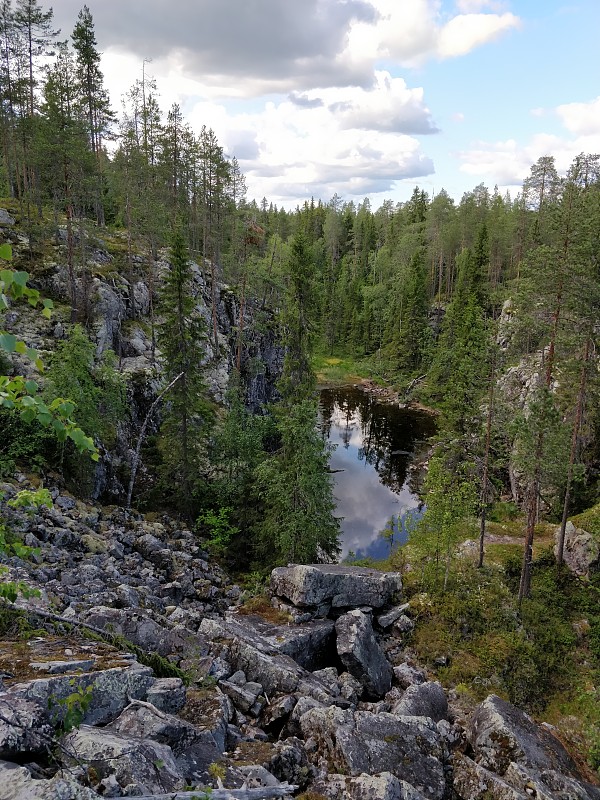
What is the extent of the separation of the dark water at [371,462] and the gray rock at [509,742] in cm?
1825

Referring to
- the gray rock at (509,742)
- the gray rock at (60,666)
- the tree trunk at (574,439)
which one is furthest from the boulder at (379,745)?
the tree trunk at (574,439)

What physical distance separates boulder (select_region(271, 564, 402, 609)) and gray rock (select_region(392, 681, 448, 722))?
5.18 m

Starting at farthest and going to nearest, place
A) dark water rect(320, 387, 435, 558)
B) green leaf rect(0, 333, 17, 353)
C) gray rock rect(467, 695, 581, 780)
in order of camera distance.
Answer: dark water rect(320, 387, 435, 558) → gray rock rect(467, 695, 581, 780) → green leaf rect(0, 333, 17, 353)

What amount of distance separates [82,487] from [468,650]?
16.9 m

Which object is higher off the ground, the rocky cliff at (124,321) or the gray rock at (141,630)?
the rocky cliff at (124,321)

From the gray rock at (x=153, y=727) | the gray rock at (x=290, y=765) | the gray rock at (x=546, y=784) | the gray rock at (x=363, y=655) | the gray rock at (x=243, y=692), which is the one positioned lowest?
the gray rock at (x=363, y=655)

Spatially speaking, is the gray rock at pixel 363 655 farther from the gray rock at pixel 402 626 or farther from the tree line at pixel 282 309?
the tree line at pixel 282 309

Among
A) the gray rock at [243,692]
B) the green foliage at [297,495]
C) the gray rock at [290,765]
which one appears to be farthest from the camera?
the green foliage at [297,495]

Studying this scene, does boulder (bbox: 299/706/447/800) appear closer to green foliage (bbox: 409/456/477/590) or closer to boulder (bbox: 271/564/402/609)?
boulder (bbox: 271/564/402/609)

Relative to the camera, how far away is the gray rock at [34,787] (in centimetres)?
449

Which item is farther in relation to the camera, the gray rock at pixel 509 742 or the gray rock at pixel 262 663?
the gray rock at pixel 262 663

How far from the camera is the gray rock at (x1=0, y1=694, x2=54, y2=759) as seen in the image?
16.4 ft

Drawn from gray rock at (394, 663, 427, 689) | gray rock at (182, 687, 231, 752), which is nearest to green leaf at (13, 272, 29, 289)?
gray rock at (182, 687, 231, 752)

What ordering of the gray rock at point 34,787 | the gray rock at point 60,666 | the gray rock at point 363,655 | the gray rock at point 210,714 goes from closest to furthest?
the gray rock at point 34,787
the gray rock at point 60,666
the gray rock at point 210,714
the gray rock at point 363,655
